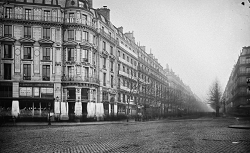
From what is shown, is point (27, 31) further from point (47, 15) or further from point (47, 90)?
point (47, 90)

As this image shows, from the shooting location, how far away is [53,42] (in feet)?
129

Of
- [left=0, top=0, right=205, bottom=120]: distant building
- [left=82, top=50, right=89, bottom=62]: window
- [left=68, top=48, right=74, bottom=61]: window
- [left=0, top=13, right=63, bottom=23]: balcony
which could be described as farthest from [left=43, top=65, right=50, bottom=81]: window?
[left=0, top=13, right=63, bottom=23]: balcony

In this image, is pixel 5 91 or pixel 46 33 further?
pixel 46 33

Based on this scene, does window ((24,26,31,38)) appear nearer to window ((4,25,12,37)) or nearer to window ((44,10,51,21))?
window ((4,25,12,37))

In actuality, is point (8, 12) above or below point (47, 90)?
above

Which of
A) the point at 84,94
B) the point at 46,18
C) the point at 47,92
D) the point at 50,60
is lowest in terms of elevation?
the point at 84,94

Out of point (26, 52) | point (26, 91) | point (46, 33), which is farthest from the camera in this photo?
point (46, 33)

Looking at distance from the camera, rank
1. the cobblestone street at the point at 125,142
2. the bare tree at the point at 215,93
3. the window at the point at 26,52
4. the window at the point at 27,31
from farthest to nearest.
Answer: the bare tree at the point at 215,93, the window at the point at 27,31, the window at the point at 26,52, the cobblestone street at the point at 125,142

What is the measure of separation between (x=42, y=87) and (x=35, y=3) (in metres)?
12.1

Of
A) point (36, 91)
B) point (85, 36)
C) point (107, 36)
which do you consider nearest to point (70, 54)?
point (85, 36)

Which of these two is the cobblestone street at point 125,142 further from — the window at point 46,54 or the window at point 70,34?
the window at point 70,34

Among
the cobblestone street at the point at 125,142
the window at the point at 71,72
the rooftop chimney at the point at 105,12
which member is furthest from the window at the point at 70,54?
the cobblestone street at the point at 125,142

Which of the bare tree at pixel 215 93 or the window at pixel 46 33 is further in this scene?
the bare tree at pixel 215 93

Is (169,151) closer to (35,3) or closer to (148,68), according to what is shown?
(35,3)
